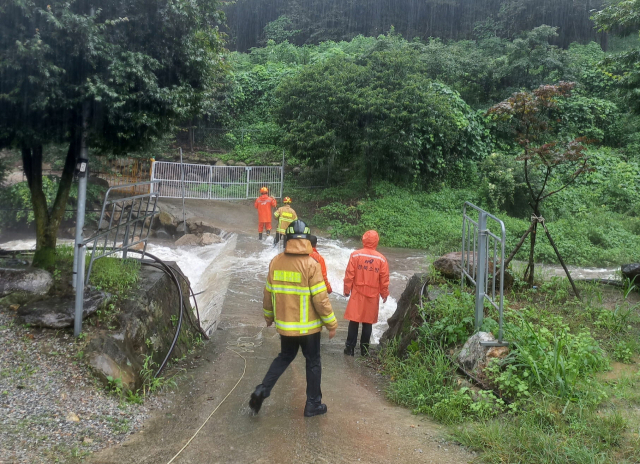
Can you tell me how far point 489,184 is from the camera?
54.7 ft

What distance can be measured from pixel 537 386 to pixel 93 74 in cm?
504

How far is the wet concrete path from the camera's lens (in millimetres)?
3576

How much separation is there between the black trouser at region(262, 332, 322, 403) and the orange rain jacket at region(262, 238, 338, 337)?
0.12 meters

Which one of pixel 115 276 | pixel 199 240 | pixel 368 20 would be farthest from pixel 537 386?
pixel 368 20

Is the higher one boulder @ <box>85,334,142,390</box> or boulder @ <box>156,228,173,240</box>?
boulder @ <box>85,334,142,390</box>

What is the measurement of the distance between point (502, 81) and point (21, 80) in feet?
67.8

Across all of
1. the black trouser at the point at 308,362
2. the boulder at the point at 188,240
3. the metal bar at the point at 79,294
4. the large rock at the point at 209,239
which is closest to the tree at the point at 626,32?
the black trouser at the point at 308,362

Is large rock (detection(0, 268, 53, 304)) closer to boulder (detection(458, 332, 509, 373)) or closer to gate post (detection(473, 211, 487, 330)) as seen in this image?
boulder (detection(458, 332, 509, 373))

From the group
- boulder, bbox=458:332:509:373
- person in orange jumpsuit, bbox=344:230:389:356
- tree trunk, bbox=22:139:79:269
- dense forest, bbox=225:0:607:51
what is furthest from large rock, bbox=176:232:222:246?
dense forest, bbox=225:0:607:51

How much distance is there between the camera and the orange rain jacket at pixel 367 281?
240 inches

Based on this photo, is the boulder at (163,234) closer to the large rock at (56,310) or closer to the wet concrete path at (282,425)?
the wet concrete path at (282,425)

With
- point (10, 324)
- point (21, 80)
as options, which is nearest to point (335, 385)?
point (10, 324)

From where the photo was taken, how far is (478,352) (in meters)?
4.64

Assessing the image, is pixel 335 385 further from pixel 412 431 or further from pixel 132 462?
pixel 132 462
